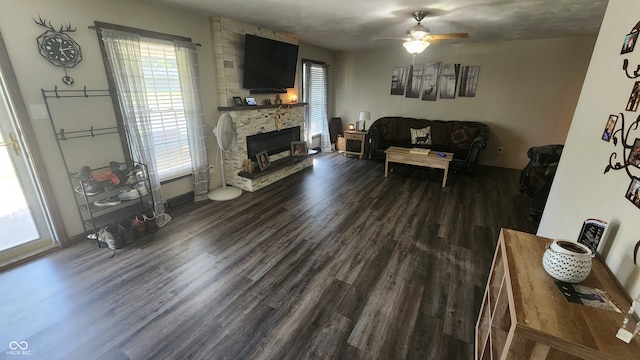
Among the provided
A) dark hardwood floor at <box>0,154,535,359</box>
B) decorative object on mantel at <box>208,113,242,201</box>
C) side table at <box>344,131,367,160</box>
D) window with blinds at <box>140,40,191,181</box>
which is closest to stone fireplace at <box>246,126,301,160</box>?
decorative object on mantel at <box>208,113,242,201</box>

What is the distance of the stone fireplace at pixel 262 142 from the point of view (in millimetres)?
4027

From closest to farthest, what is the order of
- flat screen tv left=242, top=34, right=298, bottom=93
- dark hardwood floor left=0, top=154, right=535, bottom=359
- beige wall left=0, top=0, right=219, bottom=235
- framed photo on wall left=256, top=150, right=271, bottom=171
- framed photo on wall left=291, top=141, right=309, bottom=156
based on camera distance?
1. dark hardwood floor left=0, top=154, right=535, bottom=359
2. beige wall left=0, top=0, right=219, bottom=235
3. flat screen tv left=242, top=34, right=298, bottom=93
4. framed photo on wall left=256, top=150, right=271, bottom=171
5. framed photo on wall left=291, top=141, right=309, bottom=156

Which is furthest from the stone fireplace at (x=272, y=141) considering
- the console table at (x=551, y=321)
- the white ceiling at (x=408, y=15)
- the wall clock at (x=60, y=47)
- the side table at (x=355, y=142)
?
the console table at (x=551, y=321)

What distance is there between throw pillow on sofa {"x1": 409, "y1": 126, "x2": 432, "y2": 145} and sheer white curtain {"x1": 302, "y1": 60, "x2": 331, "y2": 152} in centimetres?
214

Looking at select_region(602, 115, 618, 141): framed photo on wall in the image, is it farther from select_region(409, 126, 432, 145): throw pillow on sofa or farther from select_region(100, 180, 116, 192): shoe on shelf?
select_region(409, 126, 432, 145): throw pillow on sofa

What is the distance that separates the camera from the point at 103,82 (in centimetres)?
266

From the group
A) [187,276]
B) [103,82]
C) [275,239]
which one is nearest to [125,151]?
[103,82]

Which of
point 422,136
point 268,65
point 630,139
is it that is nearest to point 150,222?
point 268,65

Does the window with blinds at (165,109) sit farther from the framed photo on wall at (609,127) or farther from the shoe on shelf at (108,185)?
the framed photo on wall at (609,127)

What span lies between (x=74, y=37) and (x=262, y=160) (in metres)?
2.52

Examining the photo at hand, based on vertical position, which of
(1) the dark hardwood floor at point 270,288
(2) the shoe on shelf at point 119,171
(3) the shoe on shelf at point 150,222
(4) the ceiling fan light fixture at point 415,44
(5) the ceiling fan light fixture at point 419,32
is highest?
(5) the ceiling fan light fixture at point 419,32

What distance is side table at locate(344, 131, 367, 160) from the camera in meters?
6.08

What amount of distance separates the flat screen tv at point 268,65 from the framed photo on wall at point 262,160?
101 cm

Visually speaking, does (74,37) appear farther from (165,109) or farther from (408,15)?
(408,15)
